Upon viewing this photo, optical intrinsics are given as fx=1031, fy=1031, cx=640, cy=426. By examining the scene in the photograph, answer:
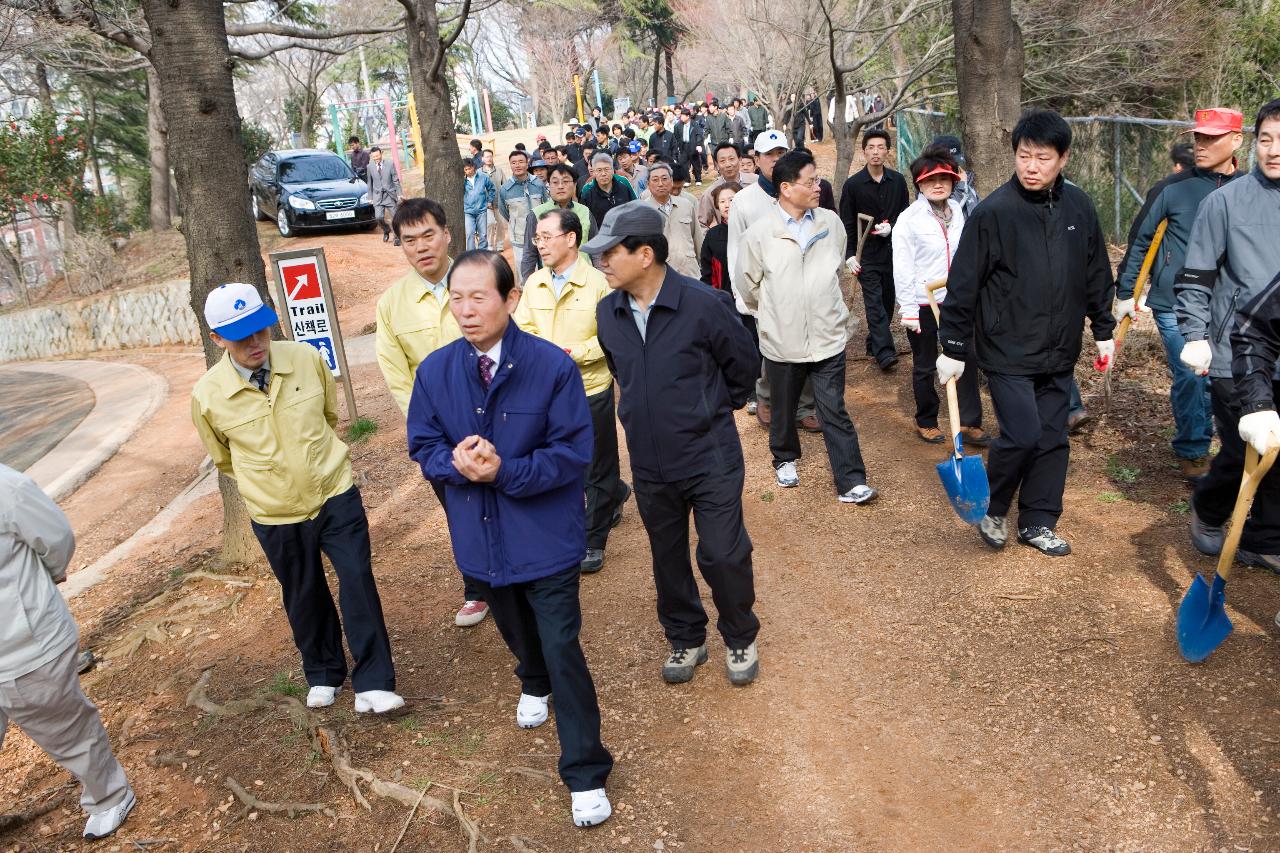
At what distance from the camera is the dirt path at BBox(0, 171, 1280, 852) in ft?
11.6

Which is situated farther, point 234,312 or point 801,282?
point 801,282

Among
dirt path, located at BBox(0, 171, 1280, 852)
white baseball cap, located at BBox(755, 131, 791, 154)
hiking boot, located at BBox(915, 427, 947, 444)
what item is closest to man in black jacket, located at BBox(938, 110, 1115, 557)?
dirt path, located at BBox(0, 171, 1280, 852)

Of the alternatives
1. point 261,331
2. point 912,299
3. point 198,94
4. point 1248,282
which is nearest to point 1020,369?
point 1248,282

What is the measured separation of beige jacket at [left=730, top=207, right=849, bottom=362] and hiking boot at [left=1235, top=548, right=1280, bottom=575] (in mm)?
2354

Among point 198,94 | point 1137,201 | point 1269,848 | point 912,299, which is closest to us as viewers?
point 1269,848

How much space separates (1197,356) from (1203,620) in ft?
3.58

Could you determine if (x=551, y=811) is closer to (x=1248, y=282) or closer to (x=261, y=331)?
(x=261, y=331)

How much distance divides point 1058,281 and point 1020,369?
1.48ft

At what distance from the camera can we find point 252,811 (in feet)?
13.1

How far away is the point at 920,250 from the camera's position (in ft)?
22.6

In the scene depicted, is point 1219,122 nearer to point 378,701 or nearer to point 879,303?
point 879,303

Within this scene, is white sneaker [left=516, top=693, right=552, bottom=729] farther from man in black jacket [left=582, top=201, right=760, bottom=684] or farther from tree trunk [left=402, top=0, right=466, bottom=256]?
tree trunk [left=402, top=0, right=466, bottom=256]

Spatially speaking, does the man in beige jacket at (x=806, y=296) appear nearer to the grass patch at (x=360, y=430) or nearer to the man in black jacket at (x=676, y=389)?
the man in black jacket at (x=676, y=389)

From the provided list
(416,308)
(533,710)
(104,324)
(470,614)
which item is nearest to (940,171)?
(416,308)
